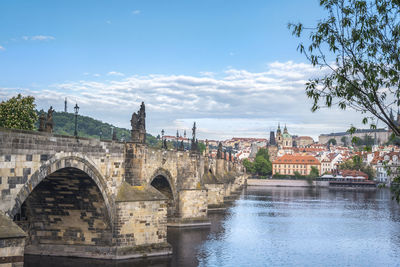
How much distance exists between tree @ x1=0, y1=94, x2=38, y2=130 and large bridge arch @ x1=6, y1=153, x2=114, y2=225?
73.4ft

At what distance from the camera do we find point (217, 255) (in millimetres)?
30703

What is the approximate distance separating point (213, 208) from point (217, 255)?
27549 millimetres

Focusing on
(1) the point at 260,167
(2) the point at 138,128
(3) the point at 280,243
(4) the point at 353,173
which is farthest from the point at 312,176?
(2) the point at 138,128

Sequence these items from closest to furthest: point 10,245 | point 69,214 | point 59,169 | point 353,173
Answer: point 10,245, point 59,169, point 69,214, point 353,173

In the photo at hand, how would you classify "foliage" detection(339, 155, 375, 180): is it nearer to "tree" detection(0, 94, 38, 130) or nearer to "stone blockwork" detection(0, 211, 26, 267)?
"tree" detection(0, 94, 38, 130)

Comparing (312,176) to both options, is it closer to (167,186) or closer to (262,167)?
(262,167)

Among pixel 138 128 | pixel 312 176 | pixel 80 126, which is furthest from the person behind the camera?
pixel 312 176

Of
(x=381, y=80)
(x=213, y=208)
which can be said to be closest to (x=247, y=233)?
(x=213, y=208)

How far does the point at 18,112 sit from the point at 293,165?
459ft

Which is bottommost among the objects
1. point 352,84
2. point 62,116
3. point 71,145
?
point 71,145

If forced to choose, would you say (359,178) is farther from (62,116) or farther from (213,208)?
(213,208)

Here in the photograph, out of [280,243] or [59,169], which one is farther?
[280,243]

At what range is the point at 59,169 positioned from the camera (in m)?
24.2

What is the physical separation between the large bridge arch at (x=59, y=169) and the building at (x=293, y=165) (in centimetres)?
15196
